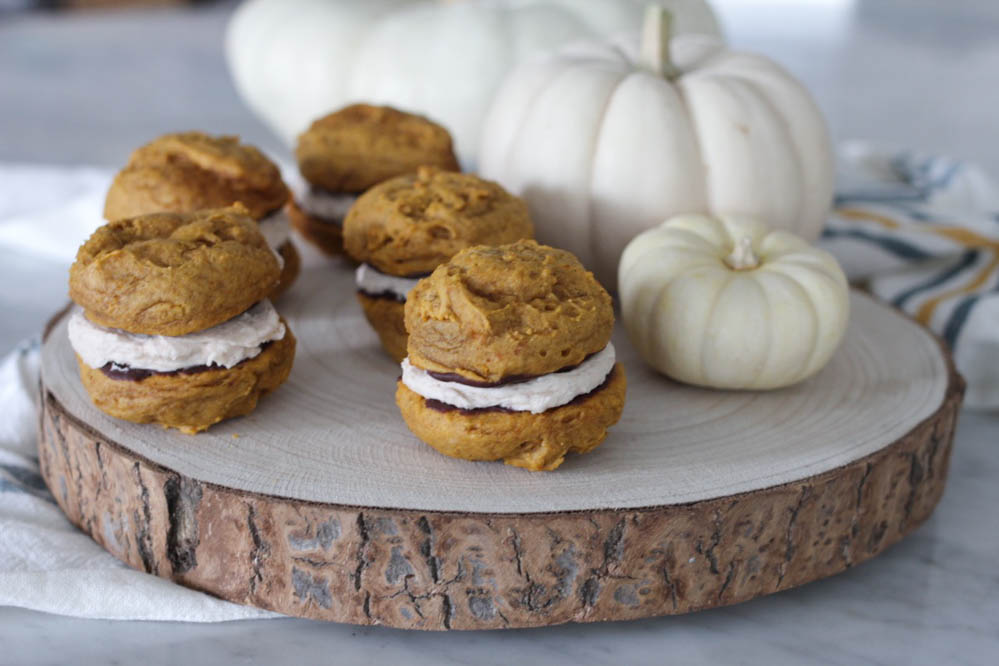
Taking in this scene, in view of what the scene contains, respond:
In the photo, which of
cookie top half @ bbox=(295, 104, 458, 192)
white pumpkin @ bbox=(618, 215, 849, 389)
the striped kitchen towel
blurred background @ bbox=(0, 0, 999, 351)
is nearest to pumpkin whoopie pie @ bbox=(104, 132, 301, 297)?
cookie top half @ bbox=(295, 104, 458, 192)

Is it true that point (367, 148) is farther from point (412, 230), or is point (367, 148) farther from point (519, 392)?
point (519, 392)

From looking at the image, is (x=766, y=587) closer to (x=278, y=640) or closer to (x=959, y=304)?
(x=278, y=640)

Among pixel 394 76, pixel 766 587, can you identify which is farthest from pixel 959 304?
pixel 394 76

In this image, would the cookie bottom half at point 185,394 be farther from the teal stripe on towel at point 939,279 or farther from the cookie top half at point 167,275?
the teal stripe on towel at point 939,279

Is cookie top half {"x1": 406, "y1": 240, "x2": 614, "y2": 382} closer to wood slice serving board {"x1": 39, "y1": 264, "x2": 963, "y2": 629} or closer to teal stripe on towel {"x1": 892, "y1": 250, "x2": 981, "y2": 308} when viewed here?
wood slice serving board {"x1": 39, "y1": 264, "x2": 963, "y2": 629}

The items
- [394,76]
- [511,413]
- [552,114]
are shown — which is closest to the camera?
[511,413]
